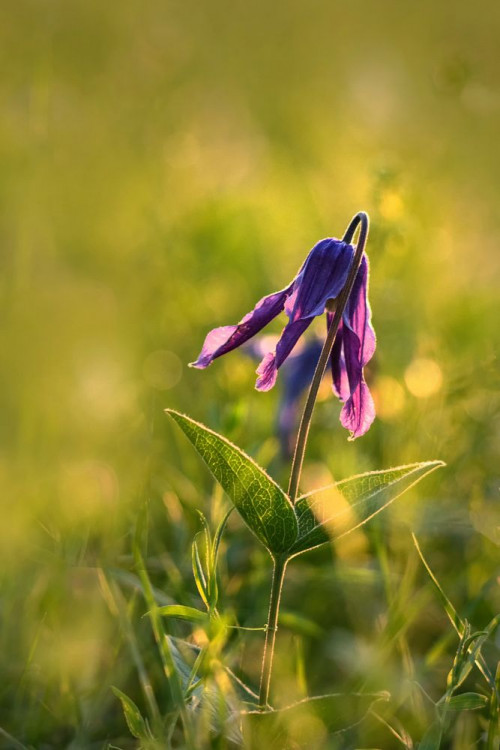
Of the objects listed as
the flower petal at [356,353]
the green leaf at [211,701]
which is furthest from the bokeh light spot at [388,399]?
the green leaf at [211,701]

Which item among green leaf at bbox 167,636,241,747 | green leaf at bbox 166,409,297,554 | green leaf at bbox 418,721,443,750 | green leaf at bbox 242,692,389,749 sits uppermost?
green leaf at bbox 166,409,297,554

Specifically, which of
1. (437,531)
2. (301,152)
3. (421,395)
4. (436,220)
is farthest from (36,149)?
(301,152)

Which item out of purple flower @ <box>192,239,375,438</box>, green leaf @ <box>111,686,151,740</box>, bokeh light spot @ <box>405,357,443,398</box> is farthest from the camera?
bokeh light spot @ <box>405,357,443,398</box>

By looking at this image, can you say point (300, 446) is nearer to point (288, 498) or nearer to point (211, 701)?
point (288, 498)

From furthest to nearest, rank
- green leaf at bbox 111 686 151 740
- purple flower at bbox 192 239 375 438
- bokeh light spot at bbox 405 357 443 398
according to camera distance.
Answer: bokeh light spot at bbox 405 357 443 398
purple flower at bbox 192 239 375 438
green leaf at bbox 111 686 151 740

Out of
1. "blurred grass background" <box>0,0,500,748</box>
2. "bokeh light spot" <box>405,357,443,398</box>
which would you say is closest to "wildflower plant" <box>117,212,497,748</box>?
"blurred grass background" <box>0,0,500,748</box>

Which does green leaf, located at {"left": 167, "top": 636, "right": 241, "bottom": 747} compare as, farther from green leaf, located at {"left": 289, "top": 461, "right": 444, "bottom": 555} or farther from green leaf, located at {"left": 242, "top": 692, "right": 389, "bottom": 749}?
green leaf, located at {"left": 289, "top": 461, "right": 444, "bottom": 555}

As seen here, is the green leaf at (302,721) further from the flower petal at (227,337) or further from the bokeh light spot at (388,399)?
the bokeh light spot at (388,399)
